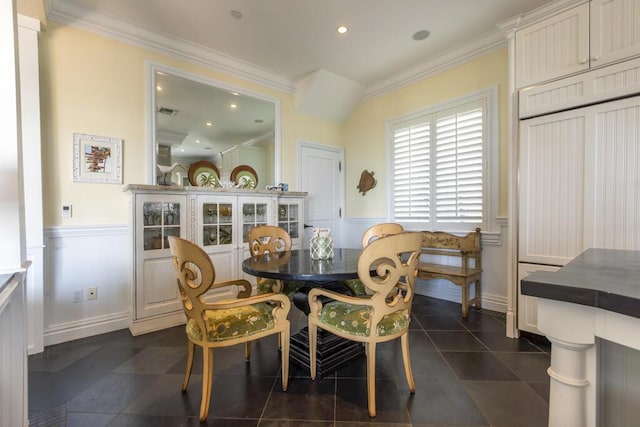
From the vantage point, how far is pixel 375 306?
147cm

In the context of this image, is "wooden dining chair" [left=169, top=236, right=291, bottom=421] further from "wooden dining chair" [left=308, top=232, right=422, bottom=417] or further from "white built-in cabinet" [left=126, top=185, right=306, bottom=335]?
"white built-in cabinet" [left=126, top=185, right=306, bottom=335]

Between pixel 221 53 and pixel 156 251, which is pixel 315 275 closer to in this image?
pixel 156 251

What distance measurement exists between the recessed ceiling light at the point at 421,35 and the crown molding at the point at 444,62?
1.61 ft

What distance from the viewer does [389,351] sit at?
2184 mm

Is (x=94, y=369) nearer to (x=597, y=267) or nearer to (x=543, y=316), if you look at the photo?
(x=543, y=316)

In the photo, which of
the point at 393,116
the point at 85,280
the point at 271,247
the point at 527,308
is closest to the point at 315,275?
the point at 271,247

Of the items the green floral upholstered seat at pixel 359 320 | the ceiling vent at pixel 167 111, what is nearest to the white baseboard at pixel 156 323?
the green floral upholstered seat at pixel 359 320

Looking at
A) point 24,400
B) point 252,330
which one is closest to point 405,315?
Result: point 252,330

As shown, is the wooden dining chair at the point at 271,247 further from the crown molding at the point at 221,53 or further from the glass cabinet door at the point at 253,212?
the crown molding at the point at 221,53

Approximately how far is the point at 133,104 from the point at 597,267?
140 inches

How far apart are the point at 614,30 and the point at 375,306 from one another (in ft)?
8.29

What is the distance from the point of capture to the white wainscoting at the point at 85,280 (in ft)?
7.69

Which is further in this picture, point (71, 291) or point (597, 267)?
point (71, 291)

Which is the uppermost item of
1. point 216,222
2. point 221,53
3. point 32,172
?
point 221,53
